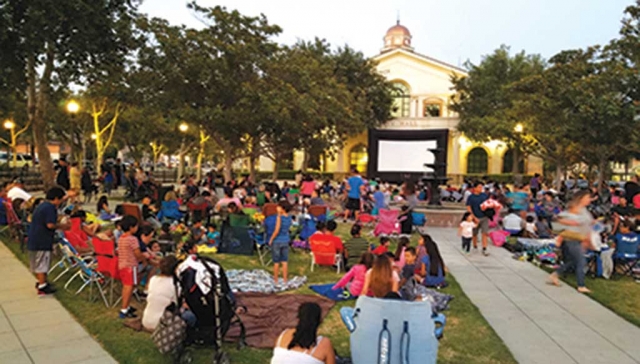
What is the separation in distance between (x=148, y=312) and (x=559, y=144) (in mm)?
28132

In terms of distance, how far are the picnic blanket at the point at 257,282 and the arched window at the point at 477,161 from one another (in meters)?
36.5

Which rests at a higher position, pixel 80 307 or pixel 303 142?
pixel 303 142

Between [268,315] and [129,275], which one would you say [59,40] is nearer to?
[129,275]

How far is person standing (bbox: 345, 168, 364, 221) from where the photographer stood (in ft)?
47.9

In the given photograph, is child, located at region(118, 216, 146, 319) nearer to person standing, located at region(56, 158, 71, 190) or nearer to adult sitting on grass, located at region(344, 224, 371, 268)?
adult sitting on grass, located at region(344, 224, 371, 268)

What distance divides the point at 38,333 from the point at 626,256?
31.7 ft

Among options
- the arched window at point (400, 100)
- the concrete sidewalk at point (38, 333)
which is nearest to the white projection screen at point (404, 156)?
the arched window at point (400, 100)

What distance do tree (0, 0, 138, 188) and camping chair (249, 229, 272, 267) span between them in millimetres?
9148

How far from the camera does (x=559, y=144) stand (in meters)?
28.0

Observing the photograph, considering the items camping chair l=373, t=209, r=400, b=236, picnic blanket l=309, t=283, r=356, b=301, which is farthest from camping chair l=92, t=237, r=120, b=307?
camping chair l=373, t=209, r=400, b=236

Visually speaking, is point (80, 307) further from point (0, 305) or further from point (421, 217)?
point (421, 217)

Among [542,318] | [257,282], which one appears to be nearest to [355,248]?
[257,282]

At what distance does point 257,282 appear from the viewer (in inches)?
306

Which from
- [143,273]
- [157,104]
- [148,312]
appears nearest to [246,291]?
[143,273]
